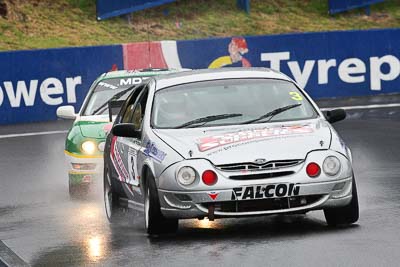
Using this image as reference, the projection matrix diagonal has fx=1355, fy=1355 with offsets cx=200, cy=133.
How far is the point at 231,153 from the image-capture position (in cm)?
1070

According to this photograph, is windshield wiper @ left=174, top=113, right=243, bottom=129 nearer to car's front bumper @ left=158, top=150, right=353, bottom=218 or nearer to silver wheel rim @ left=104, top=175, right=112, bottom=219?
car's front bumper @ left=158, top=150, right=353, bottom=218

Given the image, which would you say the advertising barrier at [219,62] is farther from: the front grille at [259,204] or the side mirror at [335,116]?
the front grille at [259,204]

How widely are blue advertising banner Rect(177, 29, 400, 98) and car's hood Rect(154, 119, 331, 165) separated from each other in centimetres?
1702

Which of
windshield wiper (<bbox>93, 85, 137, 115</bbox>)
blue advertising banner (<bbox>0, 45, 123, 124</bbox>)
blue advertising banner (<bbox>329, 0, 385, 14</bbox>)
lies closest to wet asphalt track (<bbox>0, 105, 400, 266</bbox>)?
windshield wiper (<bbox>93, 85, 137, 115</bbox>)

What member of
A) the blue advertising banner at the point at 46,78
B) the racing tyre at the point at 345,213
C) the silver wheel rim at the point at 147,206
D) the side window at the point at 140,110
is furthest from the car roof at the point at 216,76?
the blue advertising banner at the point at 46,78

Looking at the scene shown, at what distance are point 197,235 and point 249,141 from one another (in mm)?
991

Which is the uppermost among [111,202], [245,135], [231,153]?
[245,135]

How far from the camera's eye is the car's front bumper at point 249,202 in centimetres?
1066

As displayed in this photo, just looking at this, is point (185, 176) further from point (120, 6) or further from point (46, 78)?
point (120, 6)

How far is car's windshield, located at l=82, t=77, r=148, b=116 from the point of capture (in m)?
16.6

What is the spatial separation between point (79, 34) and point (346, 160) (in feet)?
76.6

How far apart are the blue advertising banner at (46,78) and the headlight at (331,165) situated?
1654cm

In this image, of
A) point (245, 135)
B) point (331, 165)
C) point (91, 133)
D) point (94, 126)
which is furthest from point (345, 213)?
point (94, 126)

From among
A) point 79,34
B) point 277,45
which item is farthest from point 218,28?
point 277,45
